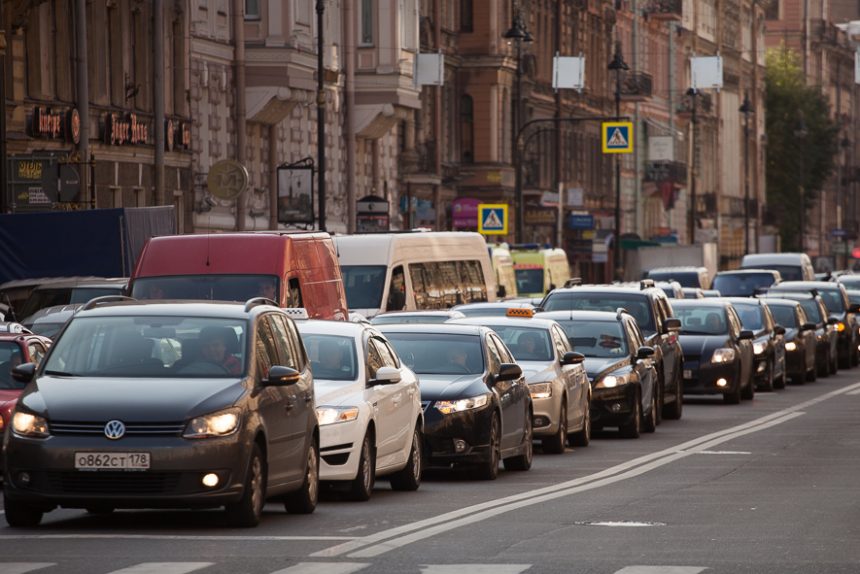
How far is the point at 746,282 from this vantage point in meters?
60.3

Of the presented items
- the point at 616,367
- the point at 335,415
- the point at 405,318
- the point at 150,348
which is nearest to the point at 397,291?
the point at 616,367

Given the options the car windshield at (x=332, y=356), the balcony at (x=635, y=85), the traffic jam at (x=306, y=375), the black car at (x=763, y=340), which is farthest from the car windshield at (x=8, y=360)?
the balcony at (x=635, y=85)

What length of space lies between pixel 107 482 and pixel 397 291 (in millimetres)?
21232

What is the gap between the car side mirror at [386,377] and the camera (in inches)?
746

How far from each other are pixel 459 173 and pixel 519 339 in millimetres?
50178

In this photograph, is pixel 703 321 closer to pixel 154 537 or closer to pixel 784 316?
pixel 784 316

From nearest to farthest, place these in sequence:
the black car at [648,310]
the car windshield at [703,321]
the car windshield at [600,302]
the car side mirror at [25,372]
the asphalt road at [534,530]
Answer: the asphalt road at [534,530] < the car side mirror at [25,372] < the black car at [648,310] < the car windshield at [600,302] < the car windshield at [703,321]

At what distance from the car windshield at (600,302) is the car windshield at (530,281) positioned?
1916cm

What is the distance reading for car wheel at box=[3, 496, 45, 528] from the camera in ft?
51.7

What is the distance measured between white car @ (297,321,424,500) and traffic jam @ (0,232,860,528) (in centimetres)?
2

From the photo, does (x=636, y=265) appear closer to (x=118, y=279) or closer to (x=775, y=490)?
(x=118, y=279)

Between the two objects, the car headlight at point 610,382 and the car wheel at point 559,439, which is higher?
the car headlight at point 610,382

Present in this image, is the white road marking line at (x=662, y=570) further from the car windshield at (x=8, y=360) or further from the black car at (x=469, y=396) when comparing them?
the car windshield at (x=8, y=360)

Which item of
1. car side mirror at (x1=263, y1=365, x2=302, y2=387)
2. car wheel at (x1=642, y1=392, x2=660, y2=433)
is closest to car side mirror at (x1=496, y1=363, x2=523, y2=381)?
car side mirror at (x1=263, y1=365, x2=302, y2=387)
